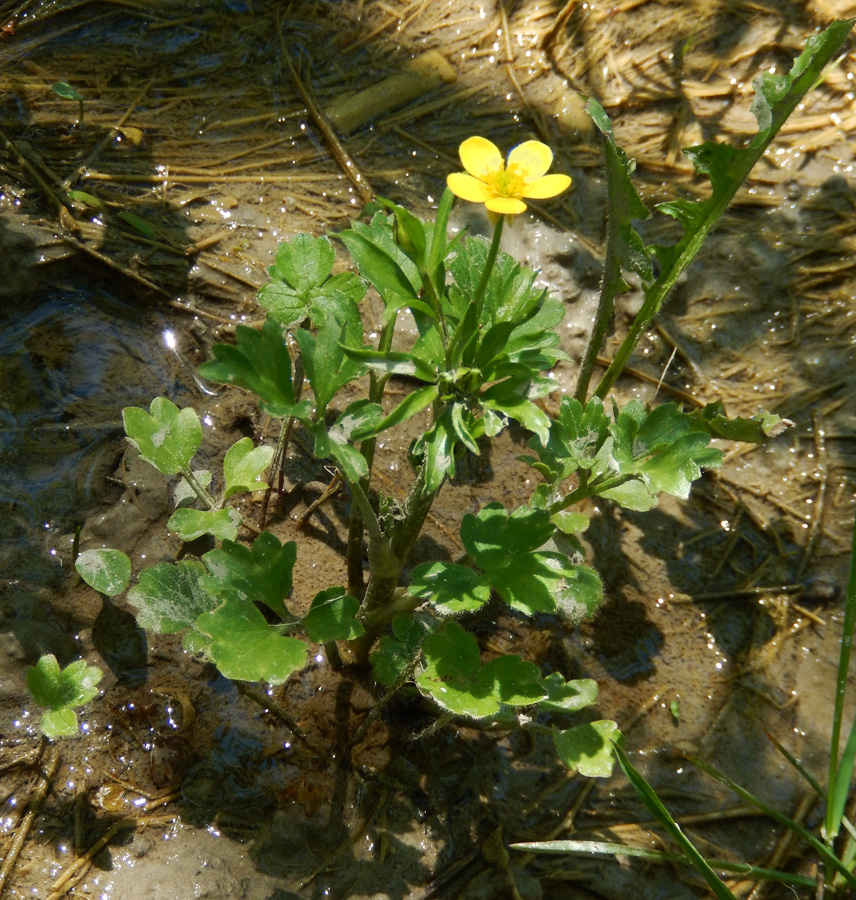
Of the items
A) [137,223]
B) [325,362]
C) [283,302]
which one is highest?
[325,362]

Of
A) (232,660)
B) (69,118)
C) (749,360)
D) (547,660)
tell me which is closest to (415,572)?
(232,660)

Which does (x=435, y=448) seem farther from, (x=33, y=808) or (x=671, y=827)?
(x=33, y=808)

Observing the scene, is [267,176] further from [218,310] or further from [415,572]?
[415,572]

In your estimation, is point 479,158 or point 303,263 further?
point 303,263

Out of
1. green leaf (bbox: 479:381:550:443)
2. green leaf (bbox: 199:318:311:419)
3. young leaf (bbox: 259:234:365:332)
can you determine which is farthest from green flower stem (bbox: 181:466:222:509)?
green leaf (bbox: 479:381:550:443)

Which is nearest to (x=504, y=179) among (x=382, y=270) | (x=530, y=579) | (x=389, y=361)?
(x=382, y=270)

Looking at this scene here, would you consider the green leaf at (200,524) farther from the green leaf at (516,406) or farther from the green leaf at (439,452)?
the green leaf at (516,406)

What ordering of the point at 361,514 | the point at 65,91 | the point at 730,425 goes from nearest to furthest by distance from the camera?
the point at 361,514 < the point at 730,425 < the point at 65,91
